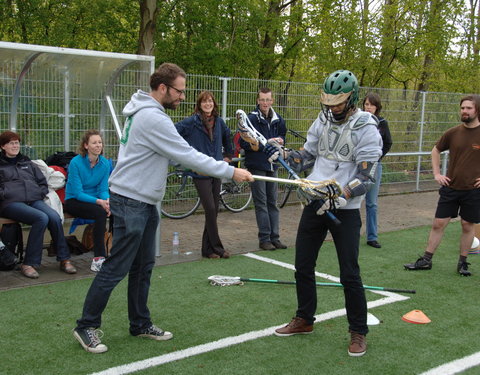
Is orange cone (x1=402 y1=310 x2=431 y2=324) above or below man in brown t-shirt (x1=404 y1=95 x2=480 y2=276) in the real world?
below

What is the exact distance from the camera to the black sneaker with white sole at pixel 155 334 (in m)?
4.32

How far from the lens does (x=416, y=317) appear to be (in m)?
4.89

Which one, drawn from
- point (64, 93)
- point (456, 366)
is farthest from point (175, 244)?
point (456, 366)

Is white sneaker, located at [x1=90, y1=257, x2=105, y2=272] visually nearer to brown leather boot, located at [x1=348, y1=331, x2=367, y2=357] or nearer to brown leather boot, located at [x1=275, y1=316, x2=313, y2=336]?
brown leather boot, located at [x1=275, y1=316, x2=313, y2=336]

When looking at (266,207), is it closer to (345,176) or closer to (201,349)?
(345,176)

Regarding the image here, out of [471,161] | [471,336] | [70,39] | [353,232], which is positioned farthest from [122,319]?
[70,39]

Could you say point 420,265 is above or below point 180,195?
below

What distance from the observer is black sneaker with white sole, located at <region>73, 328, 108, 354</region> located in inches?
158

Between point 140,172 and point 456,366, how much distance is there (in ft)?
8.60

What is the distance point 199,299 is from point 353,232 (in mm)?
1899

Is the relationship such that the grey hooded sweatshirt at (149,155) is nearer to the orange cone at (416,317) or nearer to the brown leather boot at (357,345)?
the brown leather boot at (357,345)

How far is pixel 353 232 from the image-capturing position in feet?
13.4

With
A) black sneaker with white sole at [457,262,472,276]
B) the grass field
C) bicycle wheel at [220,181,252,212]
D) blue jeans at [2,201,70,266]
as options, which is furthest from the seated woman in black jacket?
black sneaker with white sole at [457,262,472,276]

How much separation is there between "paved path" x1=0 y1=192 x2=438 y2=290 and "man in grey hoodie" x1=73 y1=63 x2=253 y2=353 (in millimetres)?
2012
